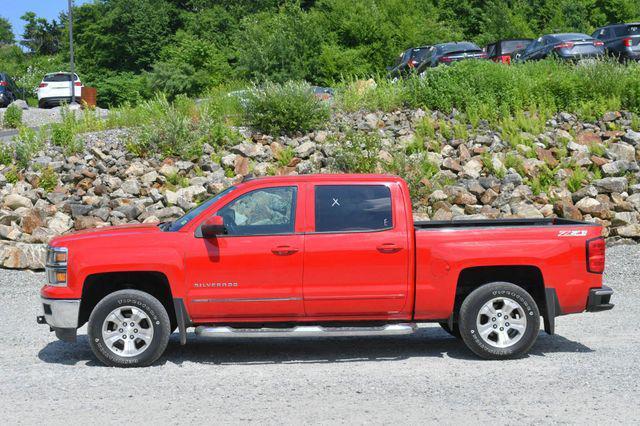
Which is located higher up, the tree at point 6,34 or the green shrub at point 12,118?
the tree at point 6,34

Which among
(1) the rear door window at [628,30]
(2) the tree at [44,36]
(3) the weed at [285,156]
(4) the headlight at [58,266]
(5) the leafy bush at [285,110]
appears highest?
(2) the tree at [44,36]

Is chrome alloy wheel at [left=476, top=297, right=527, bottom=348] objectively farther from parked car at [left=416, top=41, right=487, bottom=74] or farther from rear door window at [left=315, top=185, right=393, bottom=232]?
parked car at [left=416, top=41, right=487, bottom=74]

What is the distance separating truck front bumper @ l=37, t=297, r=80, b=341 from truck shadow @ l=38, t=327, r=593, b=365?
1.38 ft

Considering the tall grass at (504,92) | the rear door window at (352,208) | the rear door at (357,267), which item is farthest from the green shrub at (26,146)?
the rear door at (357,267)

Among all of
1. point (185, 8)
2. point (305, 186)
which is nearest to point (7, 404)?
point (305, 186)

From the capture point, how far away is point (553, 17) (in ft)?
169

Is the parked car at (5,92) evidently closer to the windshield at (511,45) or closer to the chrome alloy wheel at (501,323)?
the windshield at (511,45)

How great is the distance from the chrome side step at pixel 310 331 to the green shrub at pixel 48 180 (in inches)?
372

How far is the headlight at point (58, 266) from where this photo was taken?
8148mm

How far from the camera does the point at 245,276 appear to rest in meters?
8.09

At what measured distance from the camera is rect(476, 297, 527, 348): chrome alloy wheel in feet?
27.1

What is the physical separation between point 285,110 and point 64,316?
10361mm

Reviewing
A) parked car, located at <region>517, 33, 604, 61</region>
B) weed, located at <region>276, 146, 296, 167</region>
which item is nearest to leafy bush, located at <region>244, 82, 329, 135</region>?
weed, located at <region>276, 146, 296, 167</region>

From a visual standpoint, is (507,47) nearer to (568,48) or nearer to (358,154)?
(568,48)
